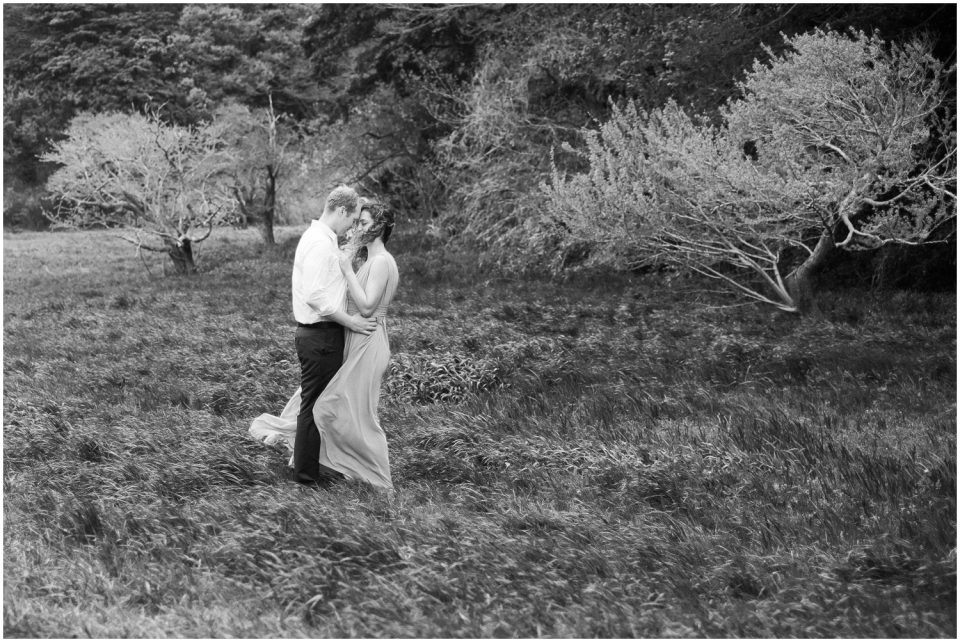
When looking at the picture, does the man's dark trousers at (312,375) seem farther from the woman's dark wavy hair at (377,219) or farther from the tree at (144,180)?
the tree at (144,180)

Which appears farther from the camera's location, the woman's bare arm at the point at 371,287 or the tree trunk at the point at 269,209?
the tree trunk at the point at 269,209

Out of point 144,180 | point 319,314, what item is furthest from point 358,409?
point 144,180

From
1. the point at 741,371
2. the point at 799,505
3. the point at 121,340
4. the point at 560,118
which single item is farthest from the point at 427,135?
the point at 799,505

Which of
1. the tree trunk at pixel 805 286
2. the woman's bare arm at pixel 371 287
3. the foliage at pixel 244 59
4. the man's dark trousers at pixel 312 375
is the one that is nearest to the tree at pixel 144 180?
the foliage at pixel 244 59

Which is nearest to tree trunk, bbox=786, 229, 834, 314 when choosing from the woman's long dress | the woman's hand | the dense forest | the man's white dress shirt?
the dense forest

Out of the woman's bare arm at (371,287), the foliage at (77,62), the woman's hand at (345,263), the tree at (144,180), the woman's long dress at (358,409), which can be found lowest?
the woman's long dress at (358,409)

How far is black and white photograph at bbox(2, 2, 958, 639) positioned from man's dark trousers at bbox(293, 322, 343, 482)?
21 millimetres

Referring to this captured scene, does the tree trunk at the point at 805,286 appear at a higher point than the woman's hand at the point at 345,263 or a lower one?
lower

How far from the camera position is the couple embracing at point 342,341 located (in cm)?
590

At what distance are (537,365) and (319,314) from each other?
4.75 meters

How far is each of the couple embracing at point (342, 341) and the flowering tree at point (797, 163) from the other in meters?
6.35

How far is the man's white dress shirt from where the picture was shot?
5863 millimetres

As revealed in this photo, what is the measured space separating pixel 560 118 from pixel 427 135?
8569mm

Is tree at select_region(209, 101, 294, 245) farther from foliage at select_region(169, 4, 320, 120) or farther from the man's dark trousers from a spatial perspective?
the man's dark trousers
